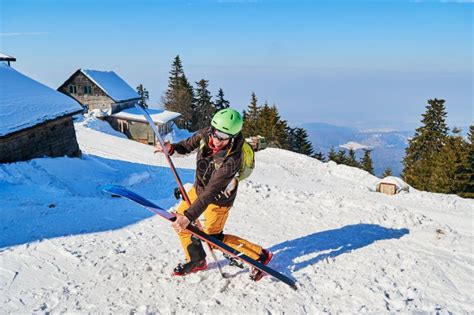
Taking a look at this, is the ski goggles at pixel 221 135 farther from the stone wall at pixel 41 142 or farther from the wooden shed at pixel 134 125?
the wooden shed at pixel 134 125

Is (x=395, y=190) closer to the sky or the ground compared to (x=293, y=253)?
closer to the ground

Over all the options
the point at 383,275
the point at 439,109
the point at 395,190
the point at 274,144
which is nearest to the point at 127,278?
the point at 383,275

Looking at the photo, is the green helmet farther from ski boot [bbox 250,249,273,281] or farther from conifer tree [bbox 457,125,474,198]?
conifer tree [bbox 457,125,474,198]

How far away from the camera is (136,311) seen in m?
4.38

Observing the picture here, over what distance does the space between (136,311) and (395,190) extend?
17.8 metres

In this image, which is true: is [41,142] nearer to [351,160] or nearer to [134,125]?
[134,125]

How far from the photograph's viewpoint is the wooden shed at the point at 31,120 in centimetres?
1347

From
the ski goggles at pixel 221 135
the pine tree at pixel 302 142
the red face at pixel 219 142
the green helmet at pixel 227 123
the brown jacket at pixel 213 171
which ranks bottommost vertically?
the pine tree at pixel 302 142

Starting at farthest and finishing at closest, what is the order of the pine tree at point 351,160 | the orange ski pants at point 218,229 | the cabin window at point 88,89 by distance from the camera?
the pine tree at point 351,160
the cabin window at point 88,89
the orange ski pants at point 218,229

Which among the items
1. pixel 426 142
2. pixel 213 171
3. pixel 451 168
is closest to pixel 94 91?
pixel 451 168

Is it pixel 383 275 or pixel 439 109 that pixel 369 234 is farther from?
pixel 439 109

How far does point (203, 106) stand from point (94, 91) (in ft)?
73.0

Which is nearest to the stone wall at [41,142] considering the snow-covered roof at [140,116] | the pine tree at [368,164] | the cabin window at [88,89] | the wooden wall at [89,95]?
the snow-covered roof at [140,116]

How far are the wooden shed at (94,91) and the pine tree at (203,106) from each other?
18.4 metres
